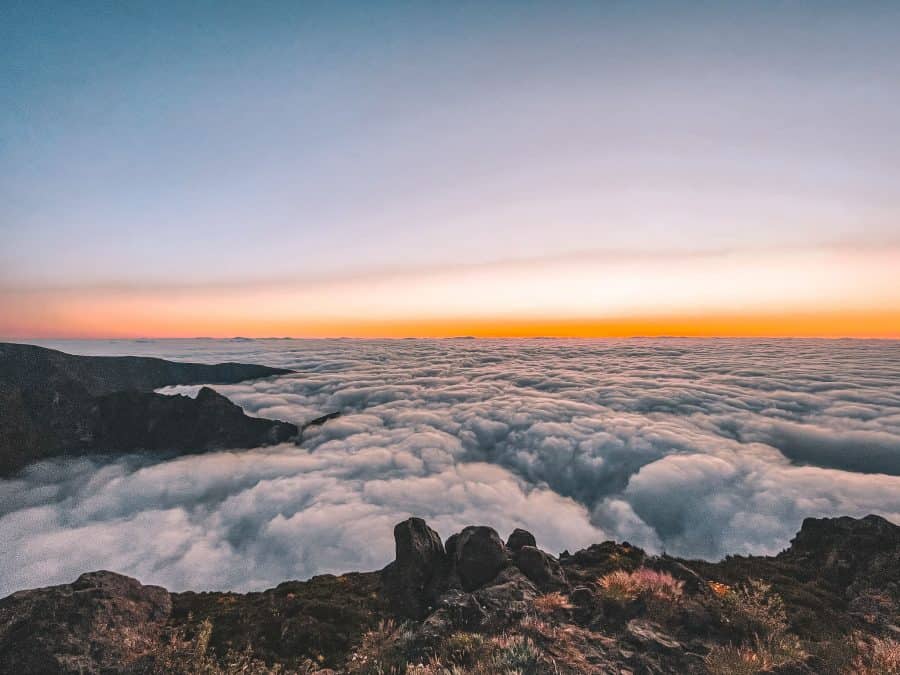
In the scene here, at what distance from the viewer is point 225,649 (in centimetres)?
946

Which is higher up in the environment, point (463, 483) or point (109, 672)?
point (109, 672)

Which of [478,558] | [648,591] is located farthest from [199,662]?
[648,591]

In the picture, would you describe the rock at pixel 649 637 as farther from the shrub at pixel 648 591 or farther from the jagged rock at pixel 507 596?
the jagged rock at pixel 507 596

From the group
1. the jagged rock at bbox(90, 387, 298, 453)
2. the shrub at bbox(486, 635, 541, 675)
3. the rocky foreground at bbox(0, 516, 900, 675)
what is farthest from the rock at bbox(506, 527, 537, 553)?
the jagged rock at bbox(90, 387, 298, 453)

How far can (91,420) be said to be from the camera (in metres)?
102

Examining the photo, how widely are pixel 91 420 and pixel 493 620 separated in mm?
139194

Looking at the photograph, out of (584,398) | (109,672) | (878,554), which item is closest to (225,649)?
(109,672)

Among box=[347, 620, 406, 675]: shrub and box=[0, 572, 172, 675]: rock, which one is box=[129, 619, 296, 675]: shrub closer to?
box=[0, 572, 172, 675]: rock

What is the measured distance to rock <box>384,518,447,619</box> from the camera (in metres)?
12.0

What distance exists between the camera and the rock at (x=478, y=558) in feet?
39.5

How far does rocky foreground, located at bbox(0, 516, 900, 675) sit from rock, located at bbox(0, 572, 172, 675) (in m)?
0.04

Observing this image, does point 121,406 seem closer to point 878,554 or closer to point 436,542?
point 436,542

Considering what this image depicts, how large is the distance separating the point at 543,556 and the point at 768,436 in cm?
7747

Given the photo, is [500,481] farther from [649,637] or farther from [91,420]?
[91,420]
